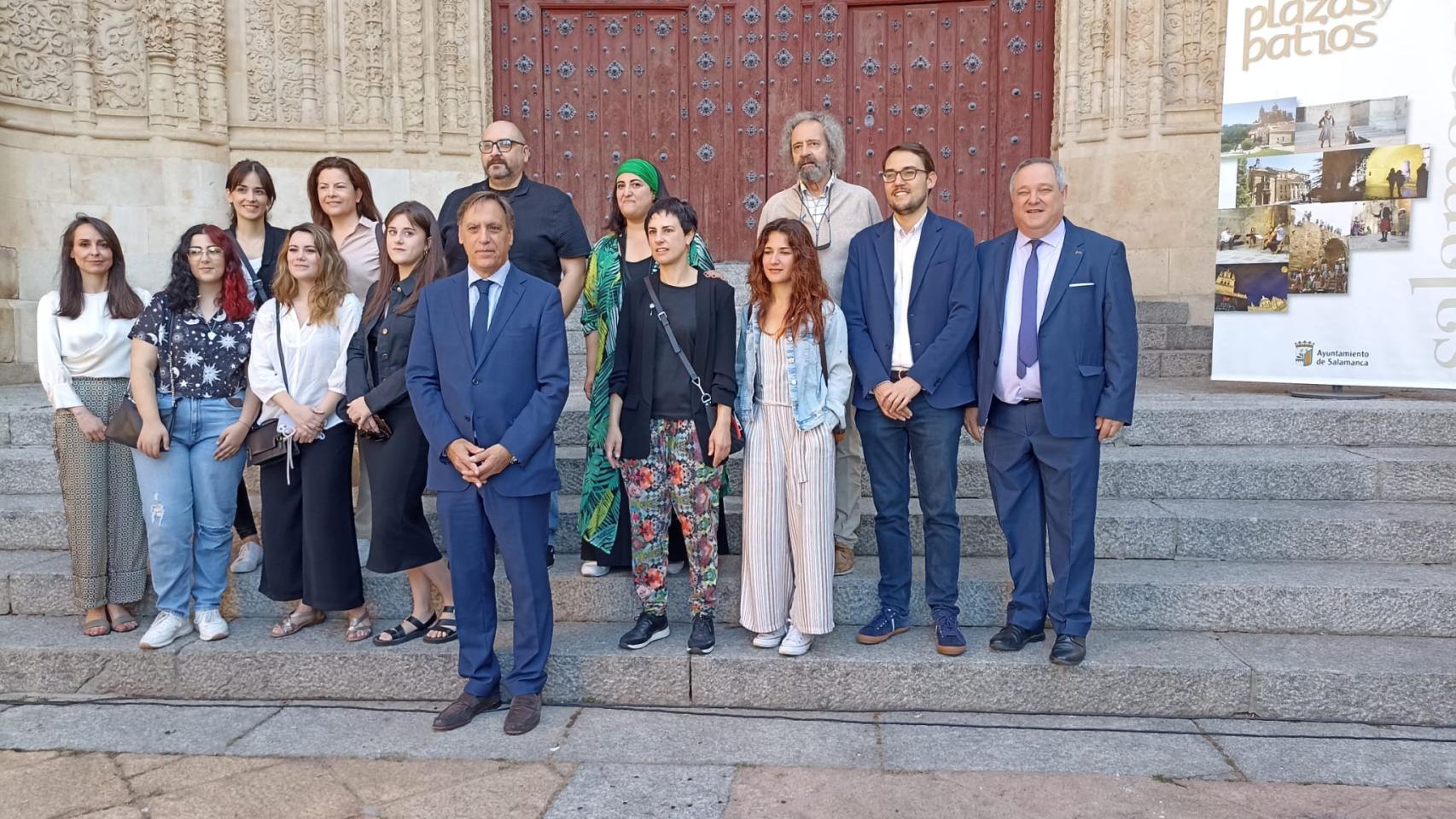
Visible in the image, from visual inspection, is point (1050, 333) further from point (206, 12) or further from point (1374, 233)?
point (206, 12)

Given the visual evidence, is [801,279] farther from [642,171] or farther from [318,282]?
[318,282]

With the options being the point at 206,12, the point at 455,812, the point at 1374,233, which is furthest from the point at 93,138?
the point at 1374,233

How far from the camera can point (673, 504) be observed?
3684mm

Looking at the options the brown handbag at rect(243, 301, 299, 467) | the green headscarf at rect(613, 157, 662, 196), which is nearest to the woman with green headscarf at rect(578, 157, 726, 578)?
the green headscarf at rect(613, 157, 662, 196)

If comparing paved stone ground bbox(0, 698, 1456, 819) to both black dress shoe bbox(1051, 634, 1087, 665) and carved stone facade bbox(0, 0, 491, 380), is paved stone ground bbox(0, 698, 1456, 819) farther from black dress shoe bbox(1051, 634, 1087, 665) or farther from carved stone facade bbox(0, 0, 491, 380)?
carved stone facade bbox(0, 0, 491, 380)

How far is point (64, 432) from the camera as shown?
3857mm

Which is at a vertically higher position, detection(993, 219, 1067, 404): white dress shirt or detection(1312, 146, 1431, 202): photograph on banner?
detection(1312, 146, 1431, 202): photograph on banner

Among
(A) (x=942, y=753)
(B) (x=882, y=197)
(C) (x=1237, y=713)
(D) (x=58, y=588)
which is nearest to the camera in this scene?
(A) (x=942, y=753)

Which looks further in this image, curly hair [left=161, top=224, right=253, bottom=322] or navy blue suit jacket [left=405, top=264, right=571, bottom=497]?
curly hair [left=161, top=224, right=253, bottom=322]

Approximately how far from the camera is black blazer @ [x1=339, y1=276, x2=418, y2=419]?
354 centimetres

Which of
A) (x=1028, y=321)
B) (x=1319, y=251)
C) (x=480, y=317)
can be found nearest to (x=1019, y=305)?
(x=1028, y=321)

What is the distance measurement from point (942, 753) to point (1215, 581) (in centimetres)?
147

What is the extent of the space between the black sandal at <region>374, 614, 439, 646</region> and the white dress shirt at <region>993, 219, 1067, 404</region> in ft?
7.97

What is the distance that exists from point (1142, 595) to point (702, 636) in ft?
5.86
